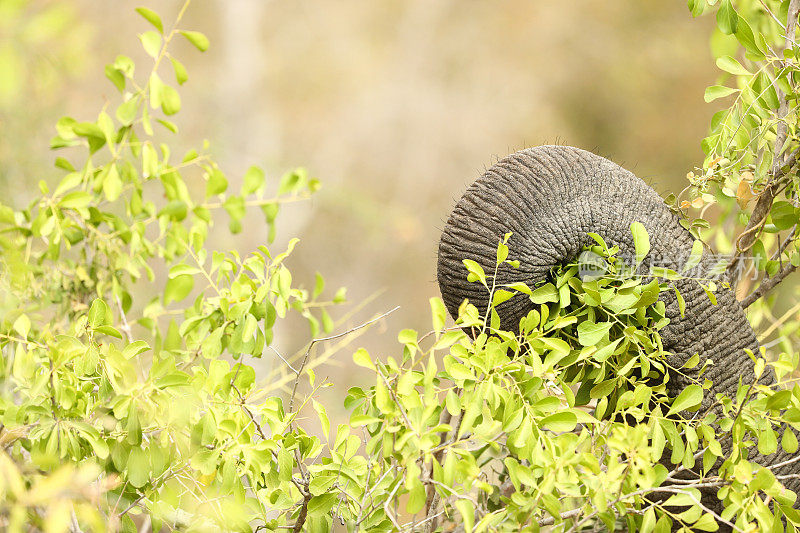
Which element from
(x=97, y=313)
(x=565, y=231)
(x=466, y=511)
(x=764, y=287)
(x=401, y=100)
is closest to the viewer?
(x=466, y=511)

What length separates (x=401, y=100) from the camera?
501cm

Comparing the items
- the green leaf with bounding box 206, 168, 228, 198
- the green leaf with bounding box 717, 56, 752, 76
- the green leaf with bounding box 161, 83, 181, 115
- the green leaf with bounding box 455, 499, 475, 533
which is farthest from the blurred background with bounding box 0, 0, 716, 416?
the green leaf with bounding box 455, 499, 475, 533

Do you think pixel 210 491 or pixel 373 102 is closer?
pixel 210 491

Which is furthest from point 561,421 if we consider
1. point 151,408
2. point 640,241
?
point 151,408

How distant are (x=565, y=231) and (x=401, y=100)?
172 inches

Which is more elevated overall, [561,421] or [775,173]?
[775,173]

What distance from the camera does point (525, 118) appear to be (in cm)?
486

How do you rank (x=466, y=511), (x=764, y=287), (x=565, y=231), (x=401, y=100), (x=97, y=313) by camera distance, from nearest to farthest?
(x=466, y=511), (x=97, y=313), (x=565, y=231), (x=764, y=287), (x=401, y=100)

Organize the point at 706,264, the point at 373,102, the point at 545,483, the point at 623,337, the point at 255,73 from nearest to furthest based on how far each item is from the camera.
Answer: the point at 545,483 < the point at 623,337 < the point at 706,264 < the point at 255,73 < the point at 373,102

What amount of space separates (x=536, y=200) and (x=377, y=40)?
4.66 m

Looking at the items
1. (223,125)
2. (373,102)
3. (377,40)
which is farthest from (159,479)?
(377,40)

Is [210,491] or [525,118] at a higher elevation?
[525,118]

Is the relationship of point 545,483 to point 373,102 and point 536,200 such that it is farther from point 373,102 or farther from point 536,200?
point 373,102

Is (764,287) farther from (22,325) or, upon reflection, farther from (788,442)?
(22,325)
